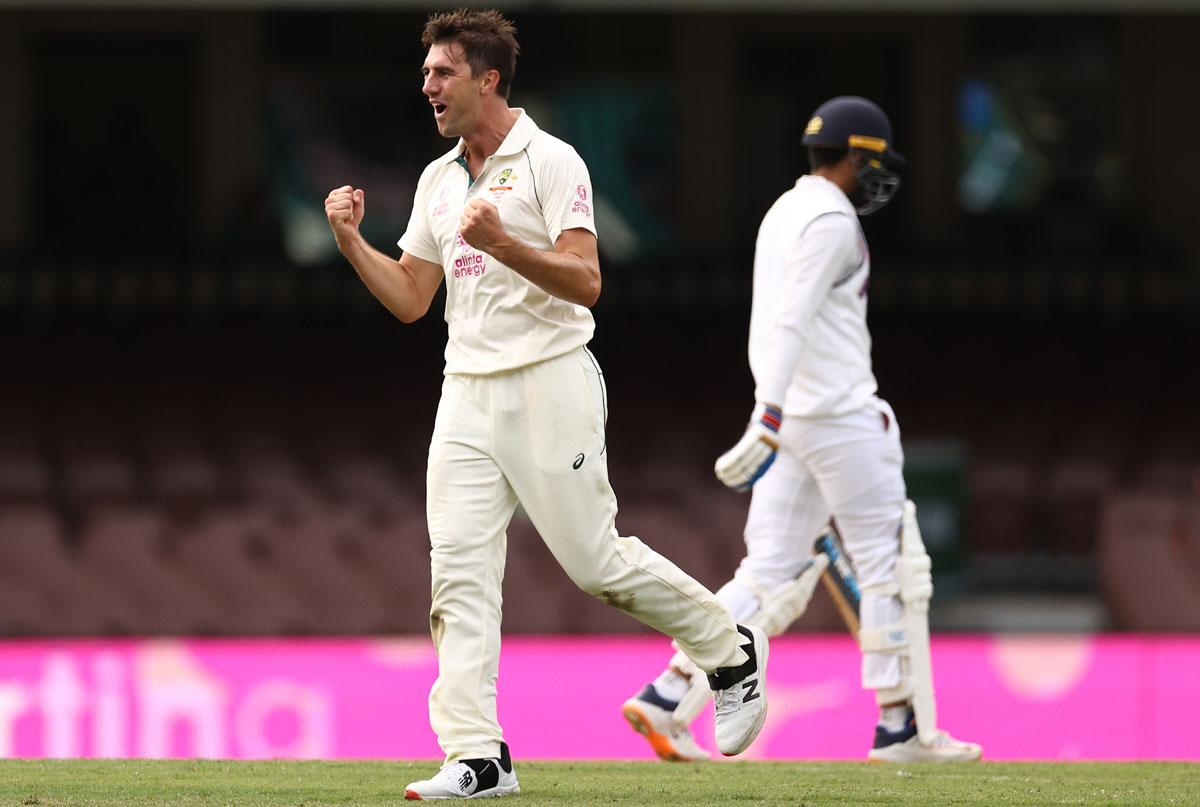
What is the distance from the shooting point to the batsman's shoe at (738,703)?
4.31 meters

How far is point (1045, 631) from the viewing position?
10.5 metres

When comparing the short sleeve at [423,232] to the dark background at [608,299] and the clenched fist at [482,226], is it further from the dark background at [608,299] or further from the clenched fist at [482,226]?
the dark background at [608,299]

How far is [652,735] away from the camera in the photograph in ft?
16.9

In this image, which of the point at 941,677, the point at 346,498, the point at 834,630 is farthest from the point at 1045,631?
the point at 346,498

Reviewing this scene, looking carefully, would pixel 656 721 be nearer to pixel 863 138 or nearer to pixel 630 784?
pixel 630 784

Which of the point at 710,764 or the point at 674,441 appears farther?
the point at 674,441

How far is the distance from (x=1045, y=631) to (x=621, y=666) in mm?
4498

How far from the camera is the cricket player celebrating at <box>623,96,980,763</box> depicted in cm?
507

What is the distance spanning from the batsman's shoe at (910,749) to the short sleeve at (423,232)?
79.7 inches

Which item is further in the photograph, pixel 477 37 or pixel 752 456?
pixel 752 456

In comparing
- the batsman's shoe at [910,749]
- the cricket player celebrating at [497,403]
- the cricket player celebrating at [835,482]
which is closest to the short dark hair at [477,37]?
the cricket player celebrating at [497,403]

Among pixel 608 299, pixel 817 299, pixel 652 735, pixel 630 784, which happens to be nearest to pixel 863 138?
pixel 817 299

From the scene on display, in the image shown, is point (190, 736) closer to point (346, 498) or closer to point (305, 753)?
point (305, 753)

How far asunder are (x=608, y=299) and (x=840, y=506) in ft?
36.6
